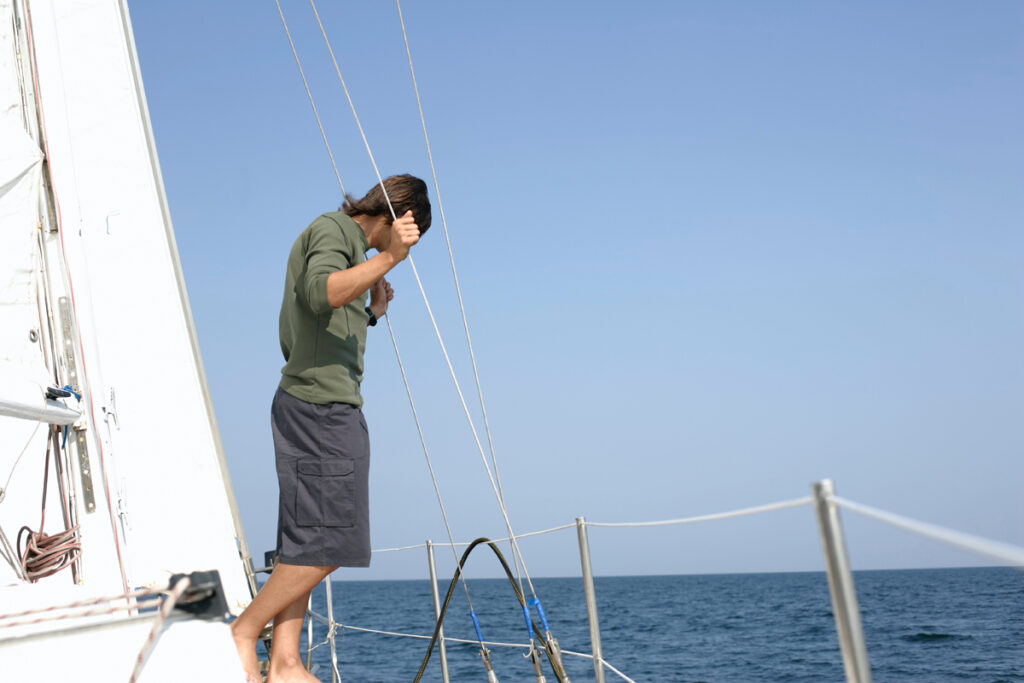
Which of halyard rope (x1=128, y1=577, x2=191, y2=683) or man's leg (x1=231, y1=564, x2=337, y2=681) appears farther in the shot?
man's leg (x1=231, y1=564, x2=337, y2=681)

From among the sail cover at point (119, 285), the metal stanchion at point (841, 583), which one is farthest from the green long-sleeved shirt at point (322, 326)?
the metal stanchion at point (841, 583)

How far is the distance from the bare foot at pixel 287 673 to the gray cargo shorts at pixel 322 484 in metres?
0.22

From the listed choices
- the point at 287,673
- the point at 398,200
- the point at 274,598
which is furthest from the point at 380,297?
the point at 287,673

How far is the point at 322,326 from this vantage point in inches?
75.9

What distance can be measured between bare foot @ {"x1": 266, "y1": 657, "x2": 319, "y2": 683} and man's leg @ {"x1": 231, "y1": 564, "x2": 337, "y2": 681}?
0.13ft

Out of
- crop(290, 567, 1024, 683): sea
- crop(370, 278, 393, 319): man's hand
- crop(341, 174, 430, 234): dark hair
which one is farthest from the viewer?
crop(290, 567, 1024, 683): sea

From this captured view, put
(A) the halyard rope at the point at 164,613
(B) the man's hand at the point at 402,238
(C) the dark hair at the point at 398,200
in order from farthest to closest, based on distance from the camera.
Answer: (C) the dark hair at the point at 398,200
(B) the man's hand at the point at 402,238
(A) the halyard rope at the point at 164,613

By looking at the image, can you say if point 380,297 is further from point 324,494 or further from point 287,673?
point 287,673

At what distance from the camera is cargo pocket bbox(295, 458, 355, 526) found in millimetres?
1814

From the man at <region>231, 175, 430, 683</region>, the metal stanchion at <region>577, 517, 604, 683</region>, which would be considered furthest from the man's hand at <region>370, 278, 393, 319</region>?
the metal stanchion at <region>577, 517, 604, 683</region>

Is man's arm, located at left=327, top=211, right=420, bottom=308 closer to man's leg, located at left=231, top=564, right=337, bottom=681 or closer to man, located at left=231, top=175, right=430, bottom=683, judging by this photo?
man, located at left=231, top=175, right=430, bottom=683

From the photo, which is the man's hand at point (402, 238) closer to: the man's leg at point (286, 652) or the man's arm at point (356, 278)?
the man's arm at point (356, 278)

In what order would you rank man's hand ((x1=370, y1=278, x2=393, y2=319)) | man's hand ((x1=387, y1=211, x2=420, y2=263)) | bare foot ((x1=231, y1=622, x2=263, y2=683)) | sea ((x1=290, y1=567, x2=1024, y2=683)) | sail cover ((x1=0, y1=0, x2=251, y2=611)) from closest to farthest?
1. bare foot ((x1=231, y1=622, x2=263, y2=683))
2. man's hand ((x1=387, y1=211, x2=420, y2=263))
3. man's hand ((x1=370, y1=278, x2=393, y2=319))
4. sail cover ((x1=0, y1=0, x2=251, y2=611))
5. sea ((x1=290, y1=567, x2=1024, y2=683))

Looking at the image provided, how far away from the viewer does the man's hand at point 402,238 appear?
6.10 ft
